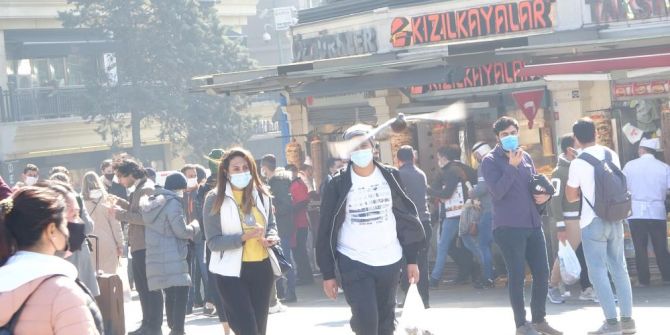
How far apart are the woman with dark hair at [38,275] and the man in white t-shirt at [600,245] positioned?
5.92 metres

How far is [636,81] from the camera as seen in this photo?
632 inches

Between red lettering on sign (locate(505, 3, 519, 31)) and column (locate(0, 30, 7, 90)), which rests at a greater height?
column (locate(0, 30, 7, 90))

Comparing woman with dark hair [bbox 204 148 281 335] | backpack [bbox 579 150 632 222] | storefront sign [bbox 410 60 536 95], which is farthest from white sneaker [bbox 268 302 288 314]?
storefront sign [bbox 410 60 536 95]

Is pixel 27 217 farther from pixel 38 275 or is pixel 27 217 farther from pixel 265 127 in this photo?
pixel 265 127

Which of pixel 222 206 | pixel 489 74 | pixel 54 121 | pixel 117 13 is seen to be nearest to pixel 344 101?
pixel 489 74

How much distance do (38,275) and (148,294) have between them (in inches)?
295

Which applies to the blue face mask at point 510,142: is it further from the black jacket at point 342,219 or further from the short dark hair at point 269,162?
the short dark hair at point 269,162

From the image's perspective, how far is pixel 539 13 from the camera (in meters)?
19.1

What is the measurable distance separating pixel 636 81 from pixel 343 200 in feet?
29.1

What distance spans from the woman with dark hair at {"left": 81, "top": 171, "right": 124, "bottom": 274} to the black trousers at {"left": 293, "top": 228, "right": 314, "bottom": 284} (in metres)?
4.03

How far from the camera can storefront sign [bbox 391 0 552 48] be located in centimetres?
1916

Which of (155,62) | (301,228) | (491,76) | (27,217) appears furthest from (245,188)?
(155,62)

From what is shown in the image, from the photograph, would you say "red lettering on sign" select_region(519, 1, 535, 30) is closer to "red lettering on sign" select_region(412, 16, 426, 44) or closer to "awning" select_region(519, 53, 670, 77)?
"red lettering on sign" select_region(412, 16, 426, 44)

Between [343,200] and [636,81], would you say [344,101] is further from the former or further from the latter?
[343,200]
